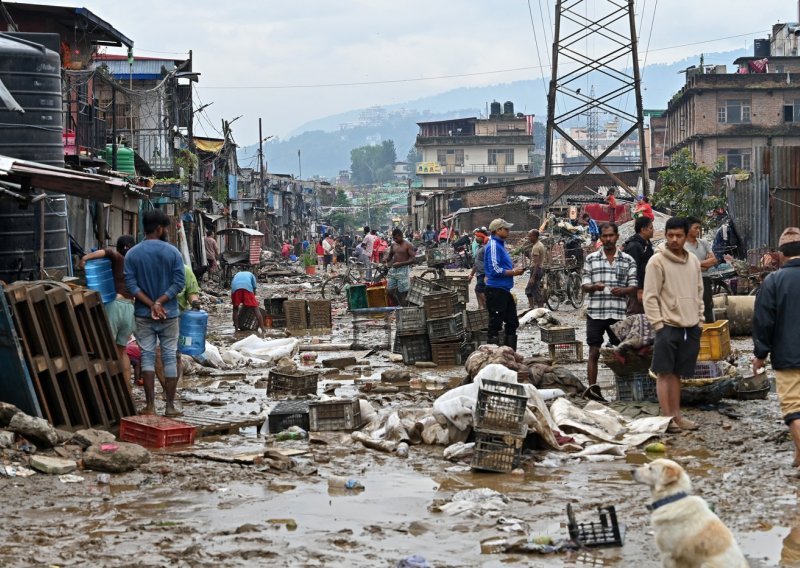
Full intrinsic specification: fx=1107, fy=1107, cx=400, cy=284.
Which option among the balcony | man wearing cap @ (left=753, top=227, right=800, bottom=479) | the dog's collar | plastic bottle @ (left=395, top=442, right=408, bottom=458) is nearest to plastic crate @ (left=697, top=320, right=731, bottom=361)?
man wearing cap @ (left=753, top=227, right=800, bottom=479)

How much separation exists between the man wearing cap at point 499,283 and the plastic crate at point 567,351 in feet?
4.31

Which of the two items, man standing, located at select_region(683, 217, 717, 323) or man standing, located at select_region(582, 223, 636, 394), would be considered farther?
man standing, located at select_region(582, 223, 636, 394)

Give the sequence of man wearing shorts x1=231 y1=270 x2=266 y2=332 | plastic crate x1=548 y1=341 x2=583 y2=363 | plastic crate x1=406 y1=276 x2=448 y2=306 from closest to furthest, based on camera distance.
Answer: plastic crate x1=548 y1=341 x2=583 y2=363 → plastic crate x1=406 y1=276 x2=448 y2=306 → man wearing shorts x1=231 y1=270 x2=266 y2=332

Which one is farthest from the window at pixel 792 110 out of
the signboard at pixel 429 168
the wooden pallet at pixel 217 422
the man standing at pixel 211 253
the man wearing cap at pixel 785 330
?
the man wearing cap at pixel 785 330

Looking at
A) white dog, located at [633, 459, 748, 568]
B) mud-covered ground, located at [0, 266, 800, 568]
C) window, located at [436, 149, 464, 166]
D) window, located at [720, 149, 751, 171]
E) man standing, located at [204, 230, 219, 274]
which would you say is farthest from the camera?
window, located at [436, 149, 464, 166]

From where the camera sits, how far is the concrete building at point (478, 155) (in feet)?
323

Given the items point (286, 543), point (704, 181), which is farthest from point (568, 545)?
point (704, 181)

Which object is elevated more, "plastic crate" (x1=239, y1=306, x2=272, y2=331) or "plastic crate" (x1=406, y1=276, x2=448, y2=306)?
"plastic crate" (x1=406, y1=276, x2=448, y2=306)

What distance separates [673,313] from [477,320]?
5620 millimetres

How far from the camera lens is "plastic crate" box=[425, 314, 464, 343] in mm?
14547

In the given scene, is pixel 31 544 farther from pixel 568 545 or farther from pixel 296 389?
pixel 296 389

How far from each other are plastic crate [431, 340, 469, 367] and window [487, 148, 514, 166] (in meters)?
85.5

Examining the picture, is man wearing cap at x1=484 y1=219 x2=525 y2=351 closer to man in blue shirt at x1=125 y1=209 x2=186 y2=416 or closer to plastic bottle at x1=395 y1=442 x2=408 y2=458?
man in blue shirt at x1=125 y1=209 x2=186 y2=416

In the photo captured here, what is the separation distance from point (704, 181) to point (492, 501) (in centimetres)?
3120
